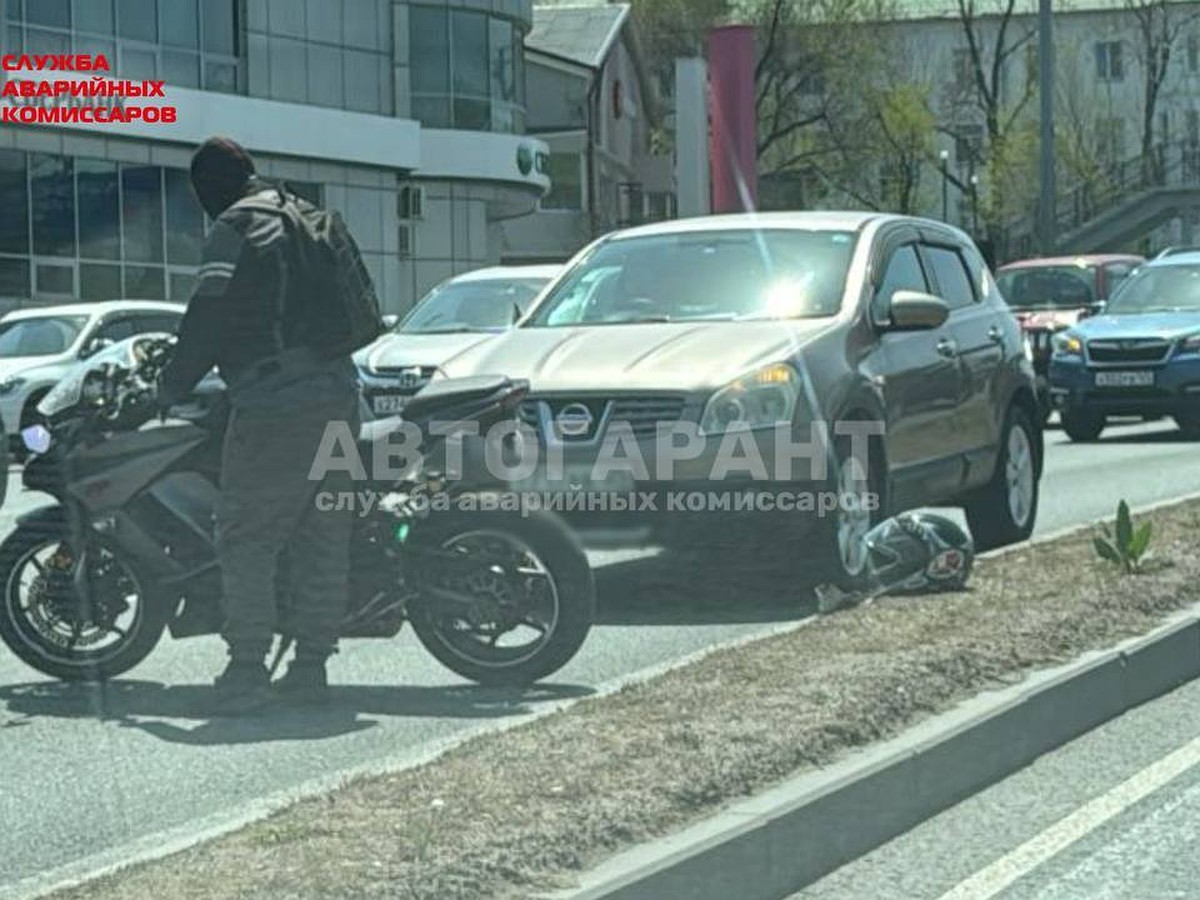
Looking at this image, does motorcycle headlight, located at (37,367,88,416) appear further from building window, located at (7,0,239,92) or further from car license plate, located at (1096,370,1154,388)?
building window, located at (7,0,239,92)

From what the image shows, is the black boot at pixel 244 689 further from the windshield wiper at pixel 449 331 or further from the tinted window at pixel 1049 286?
the tinted window at pixel 1049 286

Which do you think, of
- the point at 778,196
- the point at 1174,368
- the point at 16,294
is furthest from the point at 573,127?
the point at 1174,368

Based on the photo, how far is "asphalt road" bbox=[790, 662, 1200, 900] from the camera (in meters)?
5.36

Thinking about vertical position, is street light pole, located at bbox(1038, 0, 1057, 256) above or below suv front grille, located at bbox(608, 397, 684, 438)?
above

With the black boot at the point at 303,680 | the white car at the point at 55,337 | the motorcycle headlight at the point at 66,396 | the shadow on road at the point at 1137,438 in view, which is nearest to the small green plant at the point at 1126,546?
the black boot at the point at 303,680

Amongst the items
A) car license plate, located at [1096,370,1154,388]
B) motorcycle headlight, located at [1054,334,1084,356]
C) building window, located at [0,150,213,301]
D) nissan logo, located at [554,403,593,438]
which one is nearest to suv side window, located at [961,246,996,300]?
nissan logo, located at [554,403,593,438]

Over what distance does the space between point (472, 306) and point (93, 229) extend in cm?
2322

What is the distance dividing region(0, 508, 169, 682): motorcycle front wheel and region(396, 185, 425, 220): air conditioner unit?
138 feet

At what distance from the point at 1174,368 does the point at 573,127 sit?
150ft

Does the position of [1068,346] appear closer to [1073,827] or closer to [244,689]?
[244,689]

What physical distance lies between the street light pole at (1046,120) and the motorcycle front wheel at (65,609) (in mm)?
28228

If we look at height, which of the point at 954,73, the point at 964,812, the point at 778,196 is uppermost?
the point at 954,73

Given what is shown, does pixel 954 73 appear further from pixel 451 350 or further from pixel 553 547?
pixel 553 547

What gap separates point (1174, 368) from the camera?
21.3 meters
